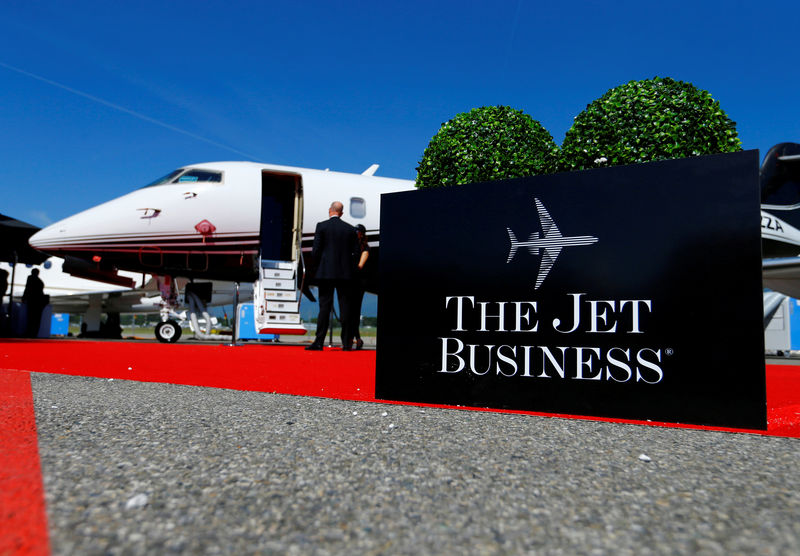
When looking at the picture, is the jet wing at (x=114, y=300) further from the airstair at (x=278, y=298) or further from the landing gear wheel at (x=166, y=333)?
the airstair at (x=278, y=298)

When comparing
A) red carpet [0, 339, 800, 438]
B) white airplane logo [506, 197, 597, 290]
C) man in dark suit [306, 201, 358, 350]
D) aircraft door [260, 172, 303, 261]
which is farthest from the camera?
aircraft door [260, 172, 303, 261]

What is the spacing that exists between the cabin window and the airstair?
4.58 feet

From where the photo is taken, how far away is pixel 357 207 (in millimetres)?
9188

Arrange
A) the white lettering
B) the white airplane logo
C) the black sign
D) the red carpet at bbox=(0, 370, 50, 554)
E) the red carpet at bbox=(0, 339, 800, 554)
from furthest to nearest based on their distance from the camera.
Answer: the white lettering
the white airplane logo
the black sign
the red carpet at bbox=(0, 339, 800, 554)
the red carpet at bbox=(0, 370, 50, 554)

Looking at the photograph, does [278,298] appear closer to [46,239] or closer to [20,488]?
[46,239]

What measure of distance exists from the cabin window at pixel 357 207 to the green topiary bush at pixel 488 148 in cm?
117

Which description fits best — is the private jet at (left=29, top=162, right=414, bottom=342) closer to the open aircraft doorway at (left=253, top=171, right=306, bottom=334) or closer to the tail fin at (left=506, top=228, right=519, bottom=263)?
the open aircraft doorway at (left=253, top=171, right=306, bottom=334)

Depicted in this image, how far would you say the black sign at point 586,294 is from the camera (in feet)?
6.50

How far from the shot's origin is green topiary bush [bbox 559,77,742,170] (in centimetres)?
722

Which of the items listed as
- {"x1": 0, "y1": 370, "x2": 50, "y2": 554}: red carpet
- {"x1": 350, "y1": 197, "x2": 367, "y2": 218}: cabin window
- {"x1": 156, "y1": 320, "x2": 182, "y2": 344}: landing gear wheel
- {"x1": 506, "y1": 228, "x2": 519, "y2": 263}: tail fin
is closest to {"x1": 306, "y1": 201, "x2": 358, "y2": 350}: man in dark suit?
{"x1": 350, "y1": 197, "x2": 367, "y2": 218}: cabin window

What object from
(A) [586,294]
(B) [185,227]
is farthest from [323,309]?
(A) [586,294]

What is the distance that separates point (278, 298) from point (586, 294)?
21.5 ft

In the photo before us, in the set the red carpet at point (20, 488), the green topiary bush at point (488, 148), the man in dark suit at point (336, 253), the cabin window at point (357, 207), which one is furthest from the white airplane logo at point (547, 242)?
the cabin window at point (357, 207)

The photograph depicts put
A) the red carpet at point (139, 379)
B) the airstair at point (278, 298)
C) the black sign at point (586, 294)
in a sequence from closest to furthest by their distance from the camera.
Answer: the red carpet at point (139, 379) < the black sign at point (586, 294) < the airstair at point (278, 298)
